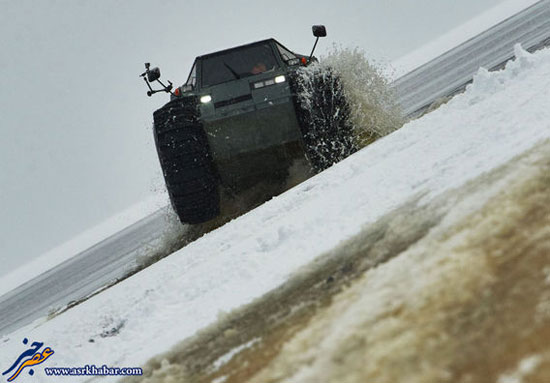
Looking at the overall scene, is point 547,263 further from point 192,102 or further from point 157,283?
point 192,102

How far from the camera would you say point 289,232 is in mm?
4145

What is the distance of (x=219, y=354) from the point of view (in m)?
2.77

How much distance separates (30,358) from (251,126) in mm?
3316

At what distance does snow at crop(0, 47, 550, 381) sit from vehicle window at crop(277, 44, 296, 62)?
264 cm

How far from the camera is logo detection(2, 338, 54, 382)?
415cm

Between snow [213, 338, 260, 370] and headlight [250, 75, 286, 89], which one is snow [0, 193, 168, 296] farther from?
snow [213, 338, 260, 370]

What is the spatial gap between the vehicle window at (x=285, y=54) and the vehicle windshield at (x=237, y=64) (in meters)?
0.19

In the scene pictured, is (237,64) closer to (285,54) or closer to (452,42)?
(285,54)

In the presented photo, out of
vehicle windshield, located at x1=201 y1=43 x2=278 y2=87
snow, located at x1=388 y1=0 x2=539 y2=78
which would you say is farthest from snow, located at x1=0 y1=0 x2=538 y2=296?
vehicle windshield, located at x1=201 y1=43 x2=278 y2=87

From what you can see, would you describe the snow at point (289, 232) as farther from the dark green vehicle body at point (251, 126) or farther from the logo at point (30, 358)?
the dark green vehicle body at point (251, 126)

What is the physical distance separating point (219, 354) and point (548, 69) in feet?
15.1

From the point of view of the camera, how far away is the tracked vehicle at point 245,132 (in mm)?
6230

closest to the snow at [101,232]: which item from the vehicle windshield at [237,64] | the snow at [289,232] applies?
the vehicle windshield at [237,64]

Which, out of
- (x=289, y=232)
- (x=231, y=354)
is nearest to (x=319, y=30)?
(x=289, y=232)
